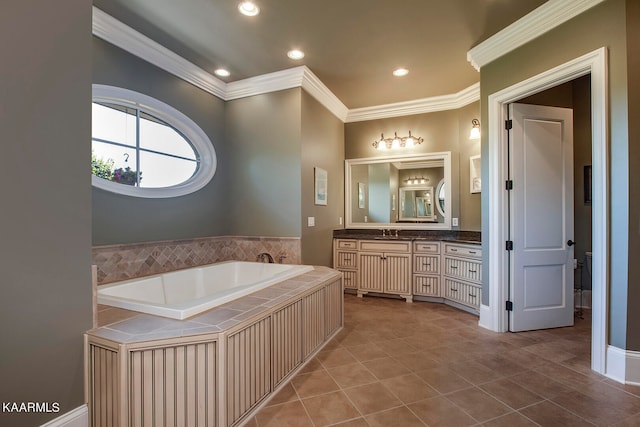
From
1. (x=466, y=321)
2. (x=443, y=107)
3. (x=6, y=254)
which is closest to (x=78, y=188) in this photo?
(x=6, y=254)

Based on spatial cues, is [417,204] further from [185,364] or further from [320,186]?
[185,364]

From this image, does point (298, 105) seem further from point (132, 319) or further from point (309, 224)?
point (132, 319)

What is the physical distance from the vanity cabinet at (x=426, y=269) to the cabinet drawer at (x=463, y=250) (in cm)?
13

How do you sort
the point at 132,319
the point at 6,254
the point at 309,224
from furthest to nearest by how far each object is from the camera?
1. the point at 309,224
2. the point at 132,319
3. the point at 6,254

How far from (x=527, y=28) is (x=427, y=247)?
247cm

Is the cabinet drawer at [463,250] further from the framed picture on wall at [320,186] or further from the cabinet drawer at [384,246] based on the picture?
the framed picture on wall at [320,186]

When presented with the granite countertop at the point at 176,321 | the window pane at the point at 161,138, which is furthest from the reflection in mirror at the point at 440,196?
the window pane at the point at 161,138

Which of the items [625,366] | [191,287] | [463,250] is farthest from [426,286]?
[191,287]

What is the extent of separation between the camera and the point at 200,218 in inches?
135

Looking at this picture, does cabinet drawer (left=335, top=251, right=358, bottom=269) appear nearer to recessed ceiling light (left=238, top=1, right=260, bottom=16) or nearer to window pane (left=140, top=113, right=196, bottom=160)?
window pane (left=140, top=113, right=196, bottom=160)

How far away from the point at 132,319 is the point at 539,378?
266cm

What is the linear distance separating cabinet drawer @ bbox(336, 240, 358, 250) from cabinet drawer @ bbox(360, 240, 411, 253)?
0.11 m

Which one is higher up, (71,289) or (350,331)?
(71,289)

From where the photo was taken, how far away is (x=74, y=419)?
138 centimetres
